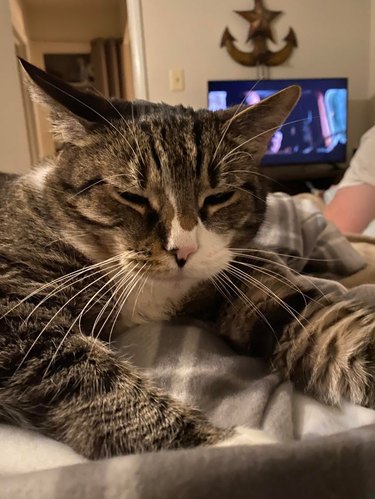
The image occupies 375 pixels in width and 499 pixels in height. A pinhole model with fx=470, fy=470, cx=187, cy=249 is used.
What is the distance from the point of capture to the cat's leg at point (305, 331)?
2.03ft

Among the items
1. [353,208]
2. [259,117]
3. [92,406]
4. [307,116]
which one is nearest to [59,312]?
[92,406]

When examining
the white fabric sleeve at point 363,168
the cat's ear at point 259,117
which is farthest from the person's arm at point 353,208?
the cat's ear at point 259,117

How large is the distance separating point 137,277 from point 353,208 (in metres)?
1.17

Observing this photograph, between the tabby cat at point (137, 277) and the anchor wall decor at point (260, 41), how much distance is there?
240cm

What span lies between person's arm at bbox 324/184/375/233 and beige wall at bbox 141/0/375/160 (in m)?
1.61

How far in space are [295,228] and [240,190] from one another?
0.31 meters

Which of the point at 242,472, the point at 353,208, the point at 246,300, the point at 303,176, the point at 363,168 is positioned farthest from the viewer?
the point at 303,176

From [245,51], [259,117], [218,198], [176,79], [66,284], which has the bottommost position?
[66,284]

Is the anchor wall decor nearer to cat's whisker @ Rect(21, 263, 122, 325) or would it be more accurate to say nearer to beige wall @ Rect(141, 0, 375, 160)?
beige wall @ Rect(141, 0, 375, 160)

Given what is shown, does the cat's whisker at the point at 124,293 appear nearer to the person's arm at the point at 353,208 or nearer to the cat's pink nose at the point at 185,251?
the cat's pink nose at the point at 185,251

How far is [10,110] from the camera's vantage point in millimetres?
2141

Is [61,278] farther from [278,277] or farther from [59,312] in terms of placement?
[278,277]

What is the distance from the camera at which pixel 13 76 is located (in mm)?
2111

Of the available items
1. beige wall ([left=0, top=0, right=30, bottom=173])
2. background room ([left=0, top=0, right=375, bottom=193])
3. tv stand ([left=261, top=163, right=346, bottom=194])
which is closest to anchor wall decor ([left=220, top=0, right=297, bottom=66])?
background room ([left=0, top=0, right=375, bottom=193])
